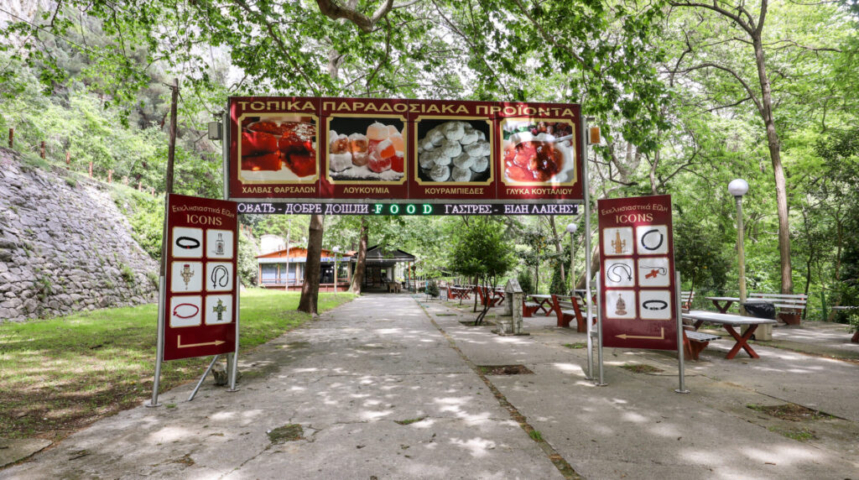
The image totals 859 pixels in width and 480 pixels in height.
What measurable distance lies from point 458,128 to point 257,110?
307 cm

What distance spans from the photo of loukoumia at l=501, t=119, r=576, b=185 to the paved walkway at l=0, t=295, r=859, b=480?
294 centimetres

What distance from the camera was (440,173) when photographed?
6.73 m

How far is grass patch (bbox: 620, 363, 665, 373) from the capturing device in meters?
6.20

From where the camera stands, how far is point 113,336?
9133 millimetres

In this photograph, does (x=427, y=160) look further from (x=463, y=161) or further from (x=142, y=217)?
(x=142, y=217)

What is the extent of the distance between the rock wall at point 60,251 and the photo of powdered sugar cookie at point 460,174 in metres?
12.5

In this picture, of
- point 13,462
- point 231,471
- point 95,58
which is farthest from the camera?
point 95,58

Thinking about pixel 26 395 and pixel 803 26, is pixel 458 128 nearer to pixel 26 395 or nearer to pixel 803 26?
pixel 26 395

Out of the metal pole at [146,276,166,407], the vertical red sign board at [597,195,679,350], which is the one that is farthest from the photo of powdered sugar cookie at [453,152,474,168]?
the metal pole at [146,276,166,407]

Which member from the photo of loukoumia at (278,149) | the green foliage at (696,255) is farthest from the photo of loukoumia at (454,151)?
the green foliage at (696,255)

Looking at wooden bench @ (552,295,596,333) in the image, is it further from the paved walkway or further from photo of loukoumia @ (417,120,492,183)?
photo of loukoumia @ (417,120,492,183)

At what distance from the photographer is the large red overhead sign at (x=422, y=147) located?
21.1ft

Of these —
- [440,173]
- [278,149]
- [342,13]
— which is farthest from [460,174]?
[342,13]

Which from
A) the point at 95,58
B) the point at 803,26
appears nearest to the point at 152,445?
the point at 95,58
